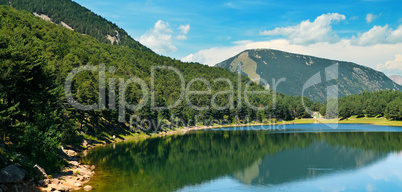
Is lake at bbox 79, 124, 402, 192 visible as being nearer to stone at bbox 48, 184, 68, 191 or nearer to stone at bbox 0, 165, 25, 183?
stone at bbox 48, 184, 68, 191

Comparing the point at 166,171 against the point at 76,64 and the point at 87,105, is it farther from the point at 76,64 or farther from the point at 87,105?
the point at 76,64

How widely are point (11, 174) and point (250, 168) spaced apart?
4194cm

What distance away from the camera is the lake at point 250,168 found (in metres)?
46.7

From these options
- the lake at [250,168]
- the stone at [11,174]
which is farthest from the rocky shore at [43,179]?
the lake at [250,168]

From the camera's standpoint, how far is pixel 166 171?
58062 millimetres

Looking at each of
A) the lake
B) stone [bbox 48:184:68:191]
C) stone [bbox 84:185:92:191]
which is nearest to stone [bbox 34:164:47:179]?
stone [bbox 48:184:68:191]

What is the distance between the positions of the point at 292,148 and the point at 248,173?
36858 millimetres

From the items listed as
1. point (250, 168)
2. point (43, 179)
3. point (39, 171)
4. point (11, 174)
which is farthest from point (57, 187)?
point (250, 168)

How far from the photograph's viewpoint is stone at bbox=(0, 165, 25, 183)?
108 feet

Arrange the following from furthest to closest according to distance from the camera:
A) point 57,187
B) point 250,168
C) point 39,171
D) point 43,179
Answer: point 250,168 → point 39,171 → point 43,179 → point 57,187

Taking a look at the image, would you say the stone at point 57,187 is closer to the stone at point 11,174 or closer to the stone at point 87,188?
the stone at point 87,188

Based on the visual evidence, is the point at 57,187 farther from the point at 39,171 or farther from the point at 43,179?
the point at 39,171

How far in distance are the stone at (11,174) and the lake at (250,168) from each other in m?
9.17

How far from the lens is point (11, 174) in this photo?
1326 inches
